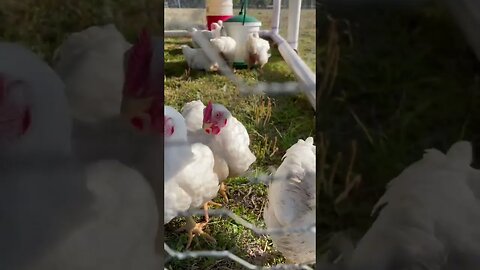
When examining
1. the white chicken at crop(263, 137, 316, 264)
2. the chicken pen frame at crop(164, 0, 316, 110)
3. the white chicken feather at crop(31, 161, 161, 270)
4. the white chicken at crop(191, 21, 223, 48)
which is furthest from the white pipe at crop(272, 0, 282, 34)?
the white chicken feather at crop(31, 161, 161, 270)

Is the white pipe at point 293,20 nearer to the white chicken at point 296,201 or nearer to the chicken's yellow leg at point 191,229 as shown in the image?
the white chicken at point 296,201

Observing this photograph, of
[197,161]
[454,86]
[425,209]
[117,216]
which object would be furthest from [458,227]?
[197,161]

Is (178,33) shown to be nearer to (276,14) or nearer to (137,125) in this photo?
(276,14)

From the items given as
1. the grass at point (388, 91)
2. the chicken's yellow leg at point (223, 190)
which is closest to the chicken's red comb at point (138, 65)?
the grass at point (388, 91)

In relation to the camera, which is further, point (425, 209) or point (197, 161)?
point (197, 161)

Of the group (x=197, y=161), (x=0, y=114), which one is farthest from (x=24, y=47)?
(x=197, y=161)

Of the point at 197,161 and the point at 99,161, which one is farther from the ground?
the point at 99,161

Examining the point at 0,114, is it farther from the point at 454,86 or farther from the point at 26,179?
the point at 454,86

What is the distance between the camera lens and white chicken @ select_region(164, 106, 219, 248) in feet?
3.08

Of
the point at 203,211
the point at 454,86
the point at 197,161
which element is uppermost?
the point at 454,86

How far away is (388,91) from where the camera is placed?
640 mm

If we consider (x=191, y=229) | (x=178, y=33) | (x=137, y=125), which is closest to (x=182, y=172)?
(x=191, y=229)

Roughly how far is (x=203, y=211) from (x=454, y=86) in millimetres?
588

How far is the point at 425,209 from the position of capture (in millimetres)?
643
